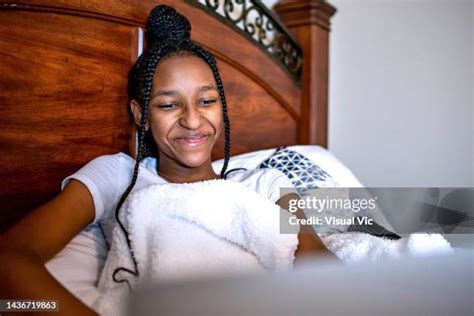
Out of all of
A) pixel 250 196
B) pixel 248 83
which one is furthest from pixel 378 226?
pixel 248 83

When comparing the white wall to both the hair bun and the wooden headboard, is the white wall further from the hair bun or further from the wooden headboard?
the hair bun

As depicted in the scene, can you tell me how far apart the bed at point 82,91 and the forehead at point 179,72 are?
0.41 ft

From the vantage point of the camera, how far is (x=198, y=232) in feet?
2.40

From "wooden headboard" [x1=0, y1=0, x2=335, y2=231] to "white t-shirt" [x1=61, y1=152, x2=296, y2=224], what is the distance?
2.6 inches

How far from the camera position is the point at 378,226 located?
41.1 inches

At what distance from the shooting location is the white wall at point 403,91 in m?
1.49

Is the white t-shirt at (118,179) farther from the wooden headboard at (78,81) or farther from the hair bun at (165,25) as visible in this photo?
the hair bun at (165,25)

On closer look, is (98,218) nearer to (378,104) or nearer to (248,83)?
(248,83)

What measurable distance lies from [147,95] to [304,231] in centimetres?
37

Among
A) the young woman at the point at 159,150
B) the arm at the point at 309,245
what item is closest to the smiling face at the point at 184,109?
the young woman at the point at 159,150

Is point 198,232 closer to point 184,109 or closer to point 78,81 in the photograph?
point 184,109

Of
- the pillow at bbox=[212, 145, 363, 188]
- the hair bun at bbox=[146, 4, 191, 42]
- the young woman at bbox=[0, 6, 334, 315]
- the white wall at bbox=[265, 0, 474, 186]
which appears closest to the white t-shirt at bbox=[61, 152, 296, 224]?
the young woman at bbox=[0, 6, 334, 315]

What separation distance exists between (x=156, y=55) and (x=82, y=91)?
0.15 metres

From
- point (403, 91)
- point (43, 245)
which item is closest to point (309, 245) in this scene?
point (43, 245)
